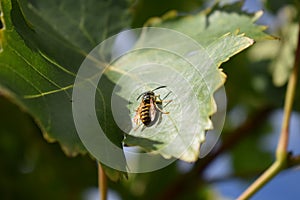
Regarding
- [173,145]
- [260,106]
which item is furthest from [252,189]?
[260,106]

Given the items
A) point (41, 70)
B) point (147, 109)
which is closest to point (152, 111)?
point (147, 109)

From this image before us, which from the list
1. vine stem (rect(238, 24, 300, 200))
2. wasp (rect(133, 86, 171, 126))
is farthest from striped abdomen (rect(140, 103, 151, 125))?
vine stem (rect(238, 24, 300, 200))

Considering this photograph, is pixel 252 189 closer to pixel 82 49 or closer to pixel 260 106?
pixel 82 49

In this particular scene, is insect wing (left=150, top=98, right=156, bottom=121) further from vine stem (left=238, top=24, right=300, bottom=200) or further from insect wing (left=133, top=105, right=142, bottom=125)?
vine stem (left=238, top=24, right=300, bottom=200)

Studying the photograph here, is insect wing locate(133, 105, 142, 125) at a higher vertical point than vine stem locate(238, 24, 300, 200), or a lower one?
higher

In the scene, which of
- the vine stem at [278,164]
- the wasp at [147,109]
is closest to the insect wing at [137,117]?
the wasp at [147,109]

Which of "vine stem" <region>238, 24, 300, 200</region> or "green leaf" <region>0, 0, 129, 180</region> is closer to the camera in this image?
"green leaf" <region>0, 0, 129, 180</region>

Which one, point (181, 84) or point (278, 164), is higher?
point (181, 84)

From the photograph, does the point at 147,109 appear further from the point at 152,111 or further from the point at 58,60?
the point at 58,60
